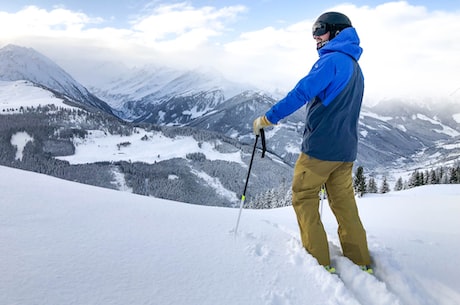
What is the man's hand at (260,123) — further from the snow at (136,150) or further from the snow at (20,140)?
the snow at (20,140)

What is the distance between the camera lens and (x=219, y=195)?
142000mm

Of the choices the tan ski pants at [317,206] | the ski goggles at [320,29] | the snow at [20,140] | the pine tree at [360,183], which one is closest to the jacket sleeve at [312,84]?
the ski goggles at [320,29]

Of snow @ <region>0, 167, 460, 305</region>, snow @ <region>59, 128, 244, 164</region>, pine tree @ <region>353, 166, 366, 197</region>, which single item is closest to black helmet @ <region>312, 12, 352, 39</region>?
snow @ <region>0, 167, 460, 305</region>

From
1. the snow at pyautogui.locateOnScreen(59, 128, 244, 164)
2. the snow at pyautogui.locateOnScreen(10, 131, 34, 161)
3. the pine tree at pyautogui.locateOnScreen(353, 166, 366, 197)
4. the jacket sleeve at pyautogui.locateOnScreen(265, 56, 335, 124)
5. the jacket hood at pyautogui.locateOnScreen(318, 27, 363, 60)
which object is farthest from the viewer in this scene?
the snow at pyautogui.locateOnScreen(10, 131, 34, 161)

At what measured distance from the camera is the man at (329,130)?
3.47 meters

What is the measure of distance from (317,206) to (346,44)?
6.20 feet

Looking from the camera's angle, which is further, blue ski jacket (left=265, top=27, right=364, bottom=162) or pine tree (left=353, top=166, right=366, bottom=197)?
pine tree (left=353, top=166, right=366, bottom=197)

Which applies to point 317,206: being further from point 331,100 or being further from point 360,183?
point 360,183

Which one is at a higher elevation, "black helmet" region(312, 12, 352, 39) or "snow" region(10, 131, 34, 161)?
"black helmet" region(312, 12, 352, 39)

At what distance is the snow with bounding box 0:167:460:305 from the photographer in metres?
2.42

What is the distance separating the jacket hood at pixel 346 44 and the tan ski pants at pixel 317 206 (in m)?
1.23

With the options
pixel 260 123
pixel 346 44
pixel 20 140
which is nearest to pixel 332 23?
pixel 346 44

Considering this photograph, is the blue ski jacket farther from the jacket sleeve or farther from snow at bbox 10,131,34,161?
snow at bbox 10,131,34,161

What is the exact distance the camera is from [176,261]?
3.02m
